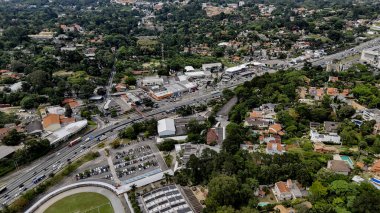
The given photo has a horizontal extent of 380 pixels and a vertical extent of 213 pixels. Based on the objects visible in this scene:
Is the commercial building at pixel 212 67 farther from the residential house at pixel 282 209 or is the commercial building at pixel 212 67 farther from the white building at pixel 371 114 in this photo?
the residential house at pixel 282 209

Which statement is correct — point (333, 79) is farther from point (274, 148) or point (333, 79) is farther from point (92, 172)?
point (92, 172)

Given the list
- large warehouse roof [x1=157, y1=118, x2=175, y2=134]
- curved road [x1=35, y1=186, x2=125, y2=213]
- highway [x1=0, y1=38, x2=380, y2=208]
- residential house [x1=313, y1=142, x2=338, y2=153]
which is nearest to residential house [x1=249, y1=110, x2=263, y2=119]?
residential house [x1=313, y1=142, x2=338, y2=153]

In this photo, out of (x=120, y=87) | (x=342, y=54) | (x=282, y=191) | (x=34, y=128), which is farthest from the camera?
(x=342, y=54)

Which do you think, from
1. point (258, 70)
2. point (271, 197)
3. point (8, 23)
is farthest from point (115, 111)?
point (8, 23)

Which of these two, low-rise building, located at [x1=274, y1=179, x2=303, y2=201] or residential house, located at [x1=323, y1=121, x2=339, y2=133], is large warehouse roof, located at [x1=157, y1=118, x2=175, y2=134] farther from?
residential house, located at [x1=323, y1=121, x2=339, y2=133]

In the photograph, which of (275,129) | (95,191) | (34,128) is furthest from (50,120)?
(275,129)
